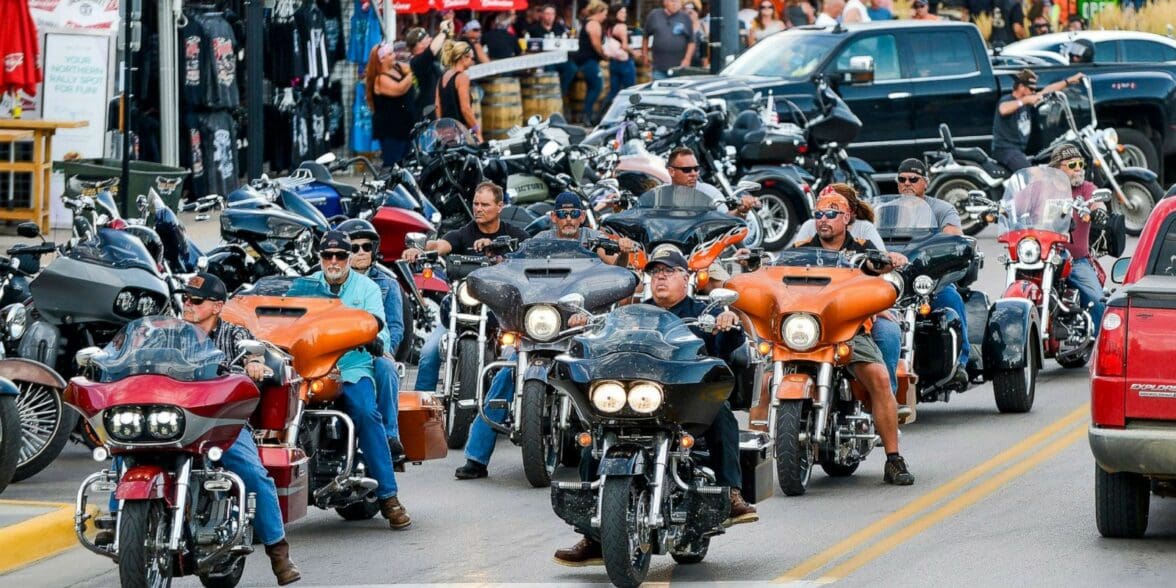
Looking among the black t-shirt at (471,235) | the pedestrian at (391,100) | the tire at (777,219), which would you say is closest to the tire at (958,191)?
the tire at (777,219)

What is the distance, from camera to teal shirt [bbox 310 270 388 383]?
423 inches

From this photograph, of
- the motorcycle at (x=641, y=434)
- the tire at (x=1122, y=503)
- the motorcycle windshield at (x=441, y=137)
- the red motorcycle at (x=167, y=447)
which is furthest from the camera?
the motorcycle windshield at (x=441, y=137)

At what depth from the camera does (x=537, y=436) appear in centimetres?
1187

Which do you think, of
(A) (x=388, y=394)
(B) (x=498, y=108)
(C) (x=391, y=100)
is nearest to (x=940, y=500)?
(A) (x=388, y=394)

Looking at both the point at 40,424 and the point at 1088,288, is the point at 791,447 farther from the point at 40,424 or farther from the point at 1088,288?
the point at 1088,288

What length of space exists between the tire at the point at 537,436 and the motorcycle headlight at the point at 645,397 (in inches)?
105

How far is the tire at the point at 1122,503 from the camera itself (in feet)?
33.1

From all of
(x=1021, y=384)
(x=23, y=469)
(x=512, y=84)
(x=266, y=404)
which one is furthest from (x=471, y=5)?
(x=266, y=404)

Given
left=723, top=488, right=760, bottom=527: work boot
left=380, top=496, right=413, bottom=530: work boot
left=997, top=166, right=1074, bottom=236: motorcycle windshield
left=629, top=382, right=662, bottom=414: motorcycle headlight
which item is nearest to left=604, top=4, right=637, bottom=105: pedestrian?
left=997, top=166, right=1074, bottom=236: motorcycle windshield

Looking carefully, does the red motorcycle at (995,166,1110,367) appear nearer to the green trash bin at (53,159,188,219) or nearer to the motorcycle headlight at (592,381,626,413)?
the green trash bin at (53,159,188,219)

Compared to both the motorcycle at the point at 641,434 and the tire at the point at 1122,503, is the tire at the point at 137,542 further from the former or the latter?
the tire at the point at 1122,503

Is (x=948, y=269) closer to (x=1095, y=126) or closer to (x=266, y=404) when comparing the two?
(x=266, y=404)

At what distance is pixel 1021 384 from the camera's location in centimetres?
1448

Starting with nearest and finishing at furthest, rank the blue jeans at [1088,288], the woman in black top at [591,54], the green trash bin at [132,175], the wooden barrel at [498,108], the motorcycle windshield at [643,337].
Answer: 1. the motorcycle windshield at [643,337]
2. the blue jeans at [1088,288]
3. the green trash bin at [132,175]
4. the wooden barrel at [498,108]
5. the woman in black top at [591,54]
